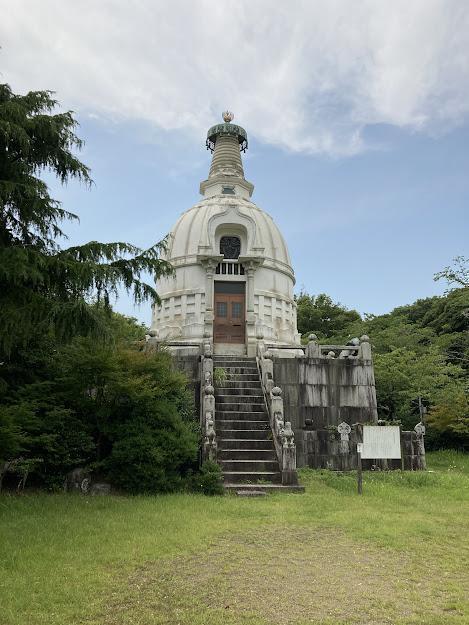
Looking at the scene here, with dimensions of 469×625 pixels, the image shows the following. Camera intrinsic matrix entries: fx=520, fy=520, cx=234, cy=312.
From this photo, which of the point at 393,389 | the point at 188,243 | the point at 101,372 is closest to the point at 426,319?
the point at 393,389

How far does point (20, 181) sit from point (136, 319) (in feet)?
77.1

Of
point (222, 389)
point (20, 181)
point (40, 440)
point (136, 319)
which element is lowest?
point (40, 440)

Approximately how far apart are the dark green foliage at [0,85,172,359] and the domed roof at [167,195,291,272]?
10774 millimetres

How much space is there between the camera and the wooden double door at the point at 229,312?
20.5 metres

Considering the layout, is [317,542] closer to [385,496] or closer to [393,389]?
[385,496]

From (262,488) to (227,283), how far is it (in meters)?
10.8

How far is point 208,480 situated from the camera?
448 inches

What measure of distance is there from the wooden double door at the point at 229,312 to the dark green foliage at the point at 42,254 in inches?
415

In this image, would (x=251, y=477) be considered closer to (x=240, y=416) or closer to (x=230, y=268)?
(x=240, y=416)

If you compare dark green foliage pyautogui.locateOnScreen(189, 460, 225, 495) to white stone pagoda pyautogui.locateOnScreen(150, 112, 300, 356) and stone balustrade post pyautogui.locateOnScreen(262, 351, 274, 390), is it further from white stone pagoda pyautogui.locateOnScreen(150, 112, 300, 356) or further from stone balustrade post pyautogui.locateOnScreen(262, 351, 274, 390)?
white stone pagoda pyautogui.locateOnScreen(150, 112, 300, 356)

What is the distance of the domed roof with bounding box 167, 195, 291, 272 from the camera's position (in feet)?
70.1

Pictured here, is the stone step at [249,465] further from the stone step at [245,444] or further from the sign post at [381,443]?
the sign post at [381,443]

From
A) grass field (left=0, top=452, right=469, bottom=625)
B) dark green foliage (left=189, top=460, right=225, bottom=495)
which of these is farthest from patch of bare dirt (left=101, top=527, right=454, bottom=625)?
dark green foliage (left=189, top=460, right=225, bottom=495)

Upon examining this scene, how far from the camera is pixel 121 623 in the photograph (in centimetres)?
479
